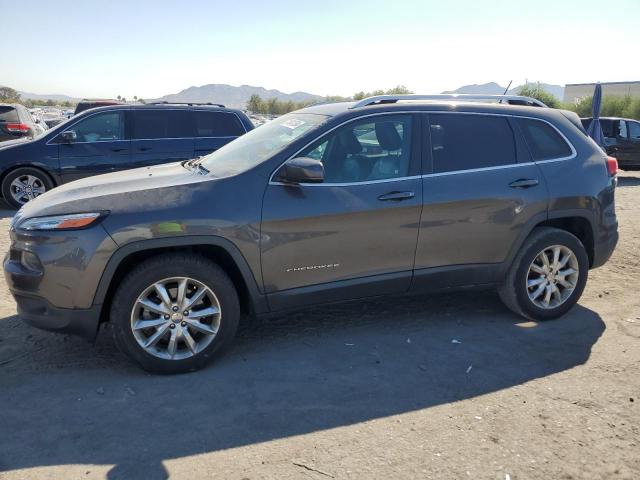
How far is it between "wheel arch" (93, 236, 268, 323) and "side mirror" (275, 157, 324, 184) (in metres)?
0.61

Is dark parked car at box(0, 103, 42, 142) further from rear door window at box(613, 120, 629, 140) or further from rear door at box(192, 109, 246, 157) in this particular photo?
rear door window at box(613, 120, 629, 140)

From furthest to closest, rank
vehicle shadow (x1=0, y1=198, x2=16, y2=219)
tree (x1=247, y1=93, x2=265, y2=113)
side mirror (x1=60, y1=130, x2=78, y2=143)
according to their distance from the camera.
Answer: tree (x1=247, y1=93, x2=265, y2=113)
side mirror (x1=60, y1=130, x2=78, y2=143)
vehicle shadow (x1=0, y1=198, x2=16, y2=219)

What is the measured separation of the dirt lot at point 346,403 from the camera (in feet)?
9.51

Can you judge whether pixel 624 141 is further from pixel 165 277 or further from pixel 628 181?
pixel 165 277

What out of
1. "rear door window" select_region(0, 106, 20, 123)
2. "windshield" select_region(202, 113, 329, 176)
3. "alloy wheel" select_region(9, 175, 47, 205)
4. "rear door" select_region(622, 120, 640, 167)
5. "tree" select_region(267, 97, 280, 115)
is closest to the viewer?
"windshield" select_region(202, 113, 329, 176)

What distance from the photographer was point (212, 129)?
9.61m

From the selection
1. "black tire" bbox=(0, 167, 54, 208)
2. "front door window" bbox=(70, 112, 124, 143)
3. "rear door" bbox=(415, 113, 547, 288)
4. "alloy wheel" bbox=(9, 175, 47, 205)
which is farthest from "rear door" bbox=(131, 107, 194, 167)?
"rear door" bbox=(415, 113, 547, 288)

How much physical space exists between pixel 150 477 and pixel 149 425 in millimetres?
489

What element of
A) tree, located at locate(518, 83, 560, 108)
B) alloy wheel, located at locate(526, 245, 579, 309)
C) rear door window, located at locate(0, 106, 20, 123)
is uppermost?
tree, located at locate(518, 83, 560, 108)

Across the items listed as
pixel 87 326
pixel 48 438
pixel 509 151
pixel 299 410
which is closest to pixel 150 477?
pixel 48 438

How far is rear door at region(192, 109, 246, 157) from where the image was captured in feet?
31.2

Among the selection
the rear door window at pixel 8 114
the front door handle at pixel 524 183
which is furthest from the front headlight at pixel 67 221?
the rear door window at pixel 8 114

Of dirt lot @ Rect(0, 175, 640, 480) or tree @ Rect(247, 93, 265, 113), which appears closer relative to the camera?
dirt lot @ Rect(0, 175, 640, 480)

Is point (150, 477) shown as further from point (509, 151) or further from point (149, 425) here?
point (509, 151)
